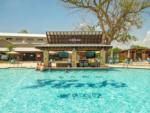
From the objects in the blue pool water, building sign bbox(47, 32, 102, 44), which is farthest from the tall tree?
the blue pool water

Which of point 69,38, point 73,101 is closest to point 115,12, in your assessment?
point 69,38

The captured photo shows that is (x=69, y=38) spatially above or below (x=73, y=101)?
above

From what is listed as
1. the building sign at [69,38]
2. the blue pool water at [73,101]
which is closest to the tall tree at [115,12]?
the building sign at [69,38]

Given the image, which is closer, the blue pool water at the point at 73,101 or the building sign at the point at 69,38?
the blue pool water at the point at 73,101

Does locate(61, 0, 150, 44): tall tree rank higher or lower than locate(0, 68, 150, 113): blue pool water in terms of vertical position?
higher

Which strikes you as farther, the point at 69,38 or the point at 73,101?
the point at 69,38

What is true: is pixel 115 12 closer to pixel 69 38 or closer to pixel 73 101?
pixel 69 38

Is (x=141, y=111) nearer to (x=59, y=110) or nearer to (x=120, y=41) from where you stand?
(x=59, y=110)

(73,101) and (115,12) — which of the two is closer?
(73,101)

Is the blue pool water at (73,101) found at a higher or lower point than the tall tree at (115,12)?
lower

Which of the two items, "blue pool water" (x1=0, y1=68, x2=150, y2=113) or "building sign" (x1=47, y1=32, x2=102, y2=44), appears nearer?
"blue pool water" (x1=0, y1=68, x2=150, y2=113)

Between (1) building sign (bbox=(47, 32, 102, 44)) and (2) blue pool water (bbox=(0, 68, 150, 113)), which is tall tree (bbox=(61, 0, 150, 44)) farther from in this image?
(2) blue pool water (bbox=(0, 68, 150, 113))

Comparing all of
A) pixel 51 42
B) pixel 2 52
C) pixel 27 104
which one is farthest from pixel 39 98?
pixel 2 52

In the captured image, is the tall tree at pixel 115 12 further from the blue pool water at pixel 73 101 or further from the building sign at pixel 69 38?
the blue pool water at pixel 73 101
